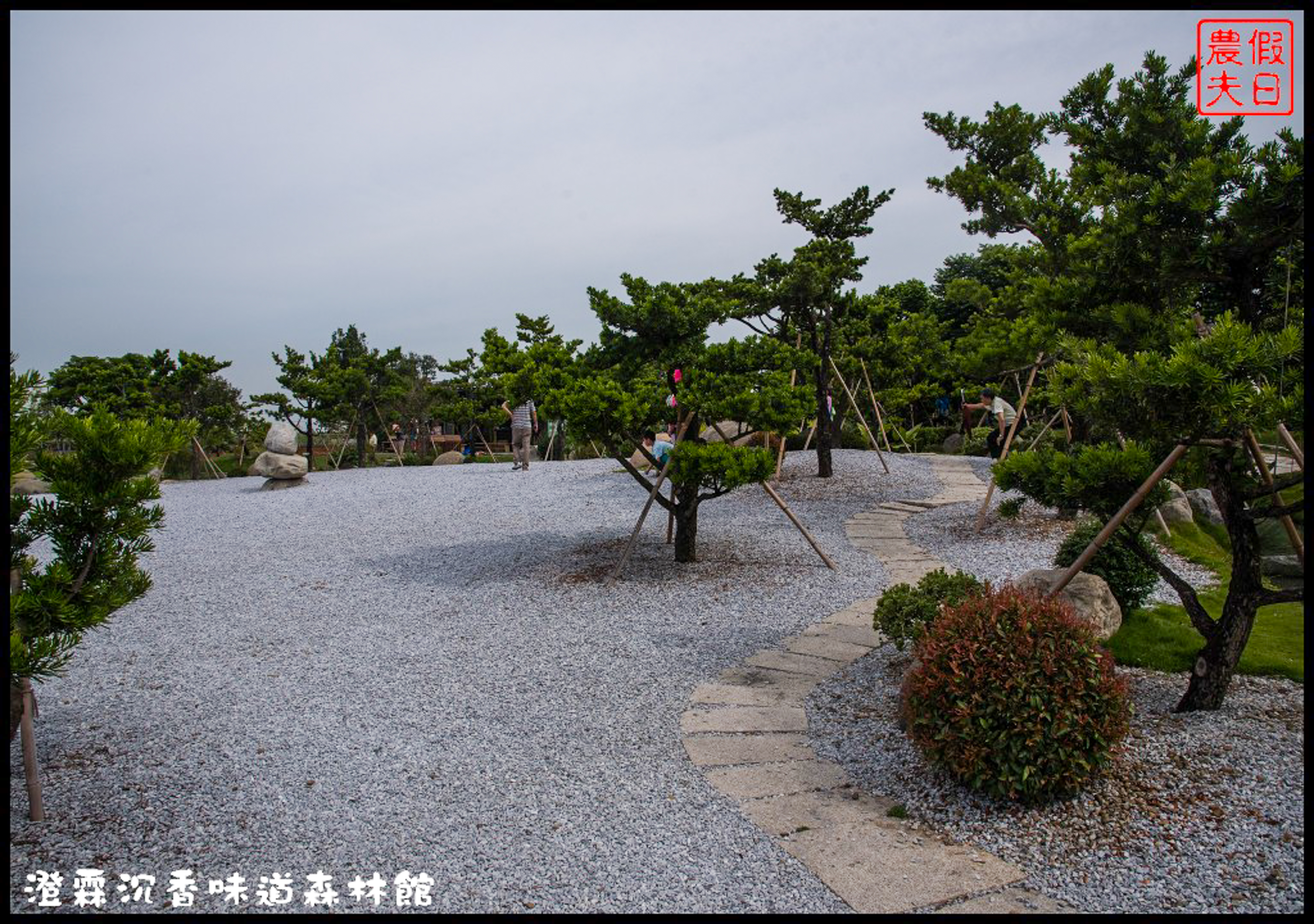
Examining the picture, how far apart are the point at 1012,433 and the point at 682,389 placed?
209 inches

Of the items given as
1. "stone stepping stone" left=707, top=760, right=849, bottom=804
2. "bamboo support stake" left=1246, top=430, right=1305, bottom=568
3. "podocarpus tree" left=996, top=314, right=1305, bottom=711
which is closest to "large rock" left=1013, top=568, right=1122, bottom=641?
"podocarpus tree" left=996, top=314, right=1305, bottom=711

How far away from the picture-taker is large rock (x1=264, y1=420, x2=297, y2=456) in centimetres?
1852

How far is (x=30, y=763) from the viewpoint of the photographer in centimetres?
409

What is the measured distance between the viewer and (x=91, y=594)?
409 centimetres

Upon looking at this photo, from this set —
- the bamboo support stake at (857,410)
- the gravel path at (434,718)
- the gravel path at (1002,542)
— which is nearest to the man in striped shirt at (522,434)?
the gravel path at (434,718)

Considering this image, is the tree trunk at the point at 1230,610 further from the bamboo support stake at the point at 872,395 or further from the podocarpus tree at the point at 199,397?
the podocarpus tree at the point at 199,397

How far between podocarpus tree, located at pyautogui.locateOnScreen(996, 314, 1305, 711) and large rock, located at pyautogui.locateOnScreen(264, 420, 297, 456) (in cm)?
1670

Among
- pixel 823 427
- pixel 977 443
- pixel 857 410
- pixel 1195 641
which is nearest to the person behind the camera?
pixel 1195 641

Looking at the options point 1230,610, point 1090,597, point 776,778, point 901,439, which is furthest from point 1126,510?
point 901,439

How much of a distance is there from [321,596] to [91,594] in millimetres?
4933

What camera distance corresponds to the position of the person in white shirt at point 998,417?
14.7m

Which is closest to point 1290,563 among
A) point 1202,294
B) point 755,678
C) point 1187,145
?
point 1202,294

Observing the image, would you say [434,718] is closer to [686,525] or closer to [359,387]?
[686,525]

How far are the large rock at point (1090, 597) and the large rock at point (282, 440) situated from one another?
16.5m
